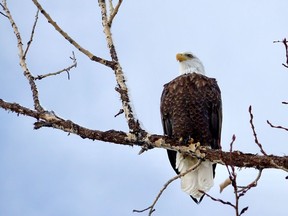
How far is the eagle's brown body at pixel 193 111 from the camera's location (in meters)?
6.22

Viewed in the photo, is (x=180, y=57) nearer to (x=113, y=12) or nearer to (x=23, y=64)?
(x=113, y=12)

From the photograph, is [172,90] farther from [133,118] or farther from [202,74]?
[133,118]

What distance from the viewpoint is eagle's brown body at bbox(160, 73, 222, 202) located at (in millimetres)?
6219

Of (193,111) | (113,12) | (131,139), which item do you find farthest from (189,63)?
(131,139)

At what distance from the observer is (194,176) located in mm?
6258

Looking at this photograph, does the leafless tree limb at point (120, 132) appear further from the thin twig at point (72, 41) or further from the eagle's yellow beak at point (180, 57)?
the eagle's yellow beak at point (180, 57)

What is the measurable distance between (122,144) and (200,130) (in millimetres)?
1403

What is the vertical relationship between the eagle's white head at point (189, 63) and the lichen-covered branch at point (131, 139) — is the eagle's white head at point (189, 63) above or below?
above

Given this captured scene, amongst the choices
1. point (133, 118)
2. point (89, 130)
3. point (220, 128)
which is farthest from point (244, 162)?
point (220, 128)

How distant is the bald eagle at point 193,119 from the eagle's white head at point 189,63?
1.39 ft

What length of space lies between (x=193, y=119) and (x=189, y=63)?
125 centimetres

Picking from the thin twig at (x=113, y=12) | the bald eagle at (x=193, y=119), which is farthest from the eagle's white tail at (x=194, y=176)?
the thin twig at (x=113, y=12)

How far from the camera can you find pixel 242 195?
9.45 ft

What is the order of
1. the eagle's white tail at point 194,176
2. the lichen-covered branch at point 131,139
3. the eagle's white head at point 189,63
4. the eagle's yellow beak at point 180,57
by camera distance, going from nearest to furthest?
the lichen-covered branch at point 131,139, the eagle's white tail at point 194,176, the eagle's white head at point 189,63, the eagle's yellow beak at point 180,57
